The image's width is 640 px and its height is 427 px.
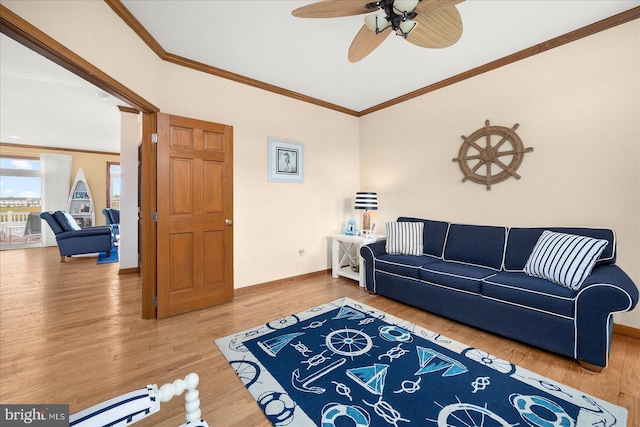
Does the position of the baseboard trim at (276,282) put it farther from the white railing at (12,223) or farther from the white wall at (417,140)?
the white railing at (12,223)

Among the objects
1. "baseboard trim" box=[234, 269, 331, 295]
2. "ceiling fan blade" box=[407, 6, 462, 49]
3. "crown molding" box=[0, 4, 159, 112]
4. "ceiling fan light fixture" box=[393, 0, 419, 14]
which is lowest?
"baseboard trim" box=[234, 269, 331, 295]

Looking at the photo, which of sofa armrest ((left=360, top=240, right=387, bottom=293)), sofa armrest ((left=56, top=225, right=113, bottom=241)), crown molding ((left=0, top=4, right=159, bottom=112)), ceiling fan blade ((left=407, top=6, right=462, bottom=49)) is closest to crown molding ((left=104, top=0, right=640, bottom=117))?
crown molding ((left=0, top=4, right=159, bottom=112))

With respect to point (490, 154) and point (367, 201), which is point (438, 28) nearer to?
point (490, 154)

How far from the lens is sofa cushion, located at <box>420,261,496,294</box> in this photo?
2.50 metres

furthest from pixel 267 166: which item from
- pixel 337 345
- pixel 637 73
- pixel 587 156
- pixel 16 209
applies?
pixel 16 209

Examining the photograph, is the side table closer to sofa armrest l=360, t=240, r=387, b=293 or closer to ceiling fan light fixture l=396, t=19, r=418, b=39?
sofa armrest l=360, t=240, r=387, b=293

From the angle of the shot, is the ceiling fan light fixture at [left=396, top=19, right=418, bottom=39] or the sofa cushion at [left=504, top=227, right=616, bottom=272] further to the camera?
the sofa cushion at [left=504, top=227, right=616, bottom=272]

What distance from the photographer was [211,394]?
168 cm

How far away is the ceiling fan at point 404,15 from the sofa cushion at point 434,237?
6.91ft

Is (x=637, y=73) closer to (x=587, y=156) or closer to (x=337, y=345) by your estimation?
(x=587, y=156)

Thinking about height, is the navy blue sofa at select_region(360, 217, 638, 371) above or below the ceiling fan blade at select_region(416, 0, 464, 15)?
below

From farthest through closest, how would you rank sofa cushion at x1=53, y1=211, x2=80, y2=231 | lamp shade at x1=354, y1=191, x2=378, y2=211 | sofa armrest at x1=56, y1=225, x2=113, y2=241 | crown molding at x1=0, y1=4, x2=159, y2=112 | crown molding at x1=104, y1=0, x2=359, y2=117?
sofa cushion at x1=53, y1=211, x2=80, y2=231 < sofa armrest at x1=56, y1=225, x2=113, y2=241 < lamp shade at x1=354, y1=191, x2=378, y2=211 < crown molding at x1=104, y1=0, x2=359, y2=117 < crown molding at x1=0, y1=4, x2=159, y2=112

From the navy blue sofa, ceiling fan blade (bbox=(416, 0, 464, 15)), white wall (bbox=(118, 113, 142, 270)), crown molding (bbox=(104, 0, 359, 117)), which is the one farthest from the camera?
white wall (bbox=(118, 113, 142, 270))

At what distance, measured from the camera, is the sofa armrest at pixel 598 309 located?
5.75ft
